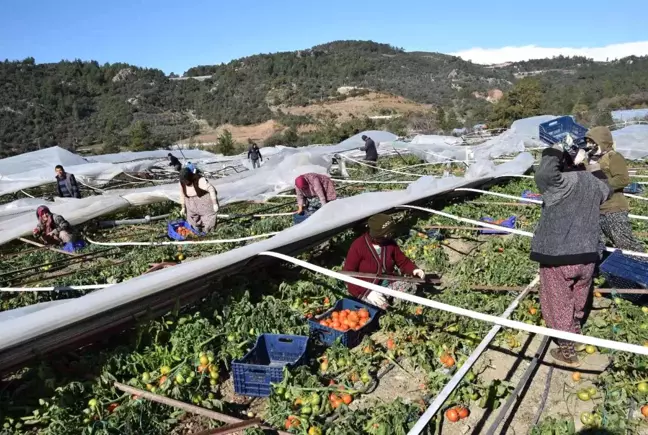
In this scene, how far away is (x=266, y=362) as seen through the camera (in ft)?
13.0

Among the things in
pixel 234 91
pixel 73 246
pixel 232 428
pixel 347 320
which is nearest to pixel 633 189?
pixel 347 320

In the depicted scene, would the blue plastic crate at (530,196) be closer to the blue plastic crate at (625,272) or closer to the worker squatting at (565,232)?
the worker squatting at (565,232)

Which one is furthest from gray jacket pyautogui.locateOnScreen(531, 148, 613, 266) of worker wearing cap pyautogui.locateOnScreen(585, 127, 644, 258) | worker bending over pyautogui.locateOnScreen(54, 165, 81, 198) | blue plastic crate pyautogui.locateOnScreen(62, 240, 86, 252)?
worker bending over pyautogui.locateOnScreen(54, 165, 81, 198)

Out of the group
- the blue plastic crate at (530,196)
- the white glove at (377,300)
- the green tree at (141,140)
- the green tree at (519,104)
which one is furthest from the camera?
the green tree at (519,104)

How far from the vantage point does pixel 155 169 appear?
18500 mm

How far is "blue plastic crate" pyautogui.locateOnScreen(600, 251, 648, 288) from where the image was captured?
4184mm

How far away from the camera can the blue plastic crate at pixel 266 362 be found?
3.39 m

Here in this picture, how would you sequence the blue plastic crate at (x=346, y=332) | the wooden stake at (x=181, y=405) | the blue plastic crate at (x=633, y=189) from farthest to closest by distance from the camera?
1. the blue plastic crate at (x=633, y=189)
2. the blue plastic crate at (x=346, y=332)
3. the wooden stake at (x=181, y=405)

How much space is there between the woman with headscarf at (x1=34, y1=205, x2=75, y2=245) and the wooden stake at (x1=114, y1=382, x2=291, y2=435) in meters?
5.70

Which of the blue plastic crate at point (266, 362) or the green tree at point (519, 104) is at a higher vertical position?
the green tree at point (519, 104)

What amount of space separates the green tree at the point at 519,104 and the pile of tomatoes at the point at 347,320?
3529 cm

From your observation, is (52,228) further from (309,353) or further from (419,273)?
(419,273)

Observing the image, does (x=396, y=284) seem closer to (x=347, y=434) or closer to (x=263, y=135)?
(x=347, y=434)

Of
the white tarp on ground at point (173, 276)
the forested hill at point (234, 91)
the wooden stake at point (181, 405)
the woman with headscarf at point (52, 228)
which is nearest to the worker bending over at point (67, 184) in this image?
the woman with headscarf at point (52, 228)
